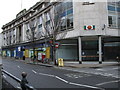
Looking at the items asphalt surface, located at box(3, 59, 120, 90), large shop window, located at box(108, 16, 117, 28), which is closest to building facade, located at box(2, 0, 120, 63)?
large shop window, located at box(108, 16, 117, 28)

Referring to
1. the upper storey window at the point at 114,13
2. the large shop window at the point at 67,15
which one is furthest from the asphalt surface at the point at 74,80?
the large shop window at the point at 67,15

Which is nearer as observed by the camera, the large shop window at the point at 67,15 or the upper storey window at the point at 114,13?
the upper storey window at the point at 114,13

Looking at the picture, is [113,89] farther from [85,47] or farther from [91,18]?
[85,47]

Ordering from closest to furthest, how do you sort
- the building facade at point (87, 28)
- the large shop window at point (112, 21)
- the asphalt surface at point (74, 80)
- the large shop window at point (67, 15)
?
the asphalt surface at point (74, 80)
the building facade at point (87, 28)
the large shop window at point (112, 21)
the large shop window at point (67, 15)

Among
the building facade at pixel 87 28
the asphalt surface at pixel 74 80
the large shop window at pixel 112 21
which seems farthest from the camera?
the large shop window at pixel 112 21

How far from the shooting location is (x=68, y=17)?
96.2ft

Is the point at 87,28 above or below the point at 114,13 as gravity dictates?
below

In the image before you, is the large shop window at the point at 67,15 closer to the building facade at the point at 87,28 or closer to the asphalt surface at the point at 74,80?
the building facade at the point at 87,28

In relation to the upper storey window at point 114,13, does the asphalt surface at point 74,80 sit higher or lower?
lower

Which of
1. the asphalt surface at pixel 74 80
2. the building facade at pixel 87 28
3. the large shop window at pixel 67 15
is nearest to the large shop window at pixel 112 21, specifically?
the building facade at pixel 87 28

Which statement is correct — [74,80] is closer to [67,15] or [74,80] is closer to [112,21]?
[112,21]

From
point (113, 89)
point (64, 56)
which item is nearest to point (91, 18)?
point (64, 56)

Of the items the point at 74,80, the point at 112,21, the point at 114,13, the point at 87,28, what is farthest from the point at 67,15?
the point at 74,80

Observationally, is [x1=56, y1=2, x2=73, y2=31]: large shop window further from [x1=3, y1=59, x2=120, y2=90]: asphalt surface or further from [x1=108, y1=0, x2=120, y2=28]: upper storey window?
[x1=3, y1=59, x2=120, y2=90]: asphalt surface
